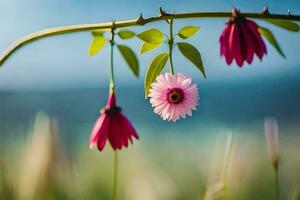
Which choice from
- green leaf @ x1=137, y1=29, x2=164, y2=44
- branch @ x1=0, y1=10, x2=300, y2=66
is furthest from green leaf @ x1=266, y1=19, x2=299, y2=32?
green leaf @ x1=137, y1=29, x2=164, y2=44

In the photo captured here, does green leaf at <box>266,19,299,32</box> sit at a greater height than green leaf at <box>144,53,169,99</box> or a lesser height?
greater

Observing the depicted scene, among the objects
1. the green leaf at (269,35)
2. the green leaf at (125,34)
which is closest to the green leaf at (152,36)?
the green leaf at (125,34)

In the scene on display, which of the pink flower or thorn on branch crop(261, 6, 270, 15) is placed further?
the pink flower

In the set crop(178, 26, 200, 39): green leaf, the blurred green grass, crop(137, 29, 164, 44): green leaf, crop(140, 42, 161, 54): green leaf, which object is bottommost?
the blurred green grass

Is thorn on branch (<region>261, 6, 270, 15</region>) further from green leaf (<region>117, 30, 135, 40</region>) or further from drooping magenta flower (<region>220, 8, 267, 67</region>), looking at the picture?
green leaf (<region>117, 30, 135, 40</region>)

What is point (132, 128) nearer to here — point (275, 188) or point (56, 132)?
point (56, 132)

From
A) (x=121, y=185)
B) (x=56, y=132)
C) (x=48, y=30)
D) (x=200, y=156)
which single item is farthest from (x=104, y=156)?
(x=48, y=30)
